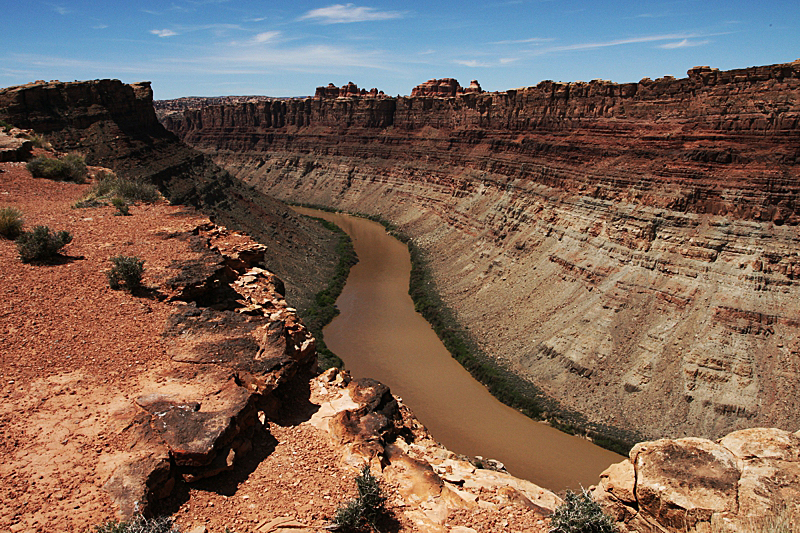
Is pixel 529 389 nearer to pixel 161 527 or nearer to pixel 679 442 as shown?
pixel 679 442

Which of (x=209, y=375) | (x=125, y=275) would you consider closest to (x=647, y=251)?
(x=209, y=375)

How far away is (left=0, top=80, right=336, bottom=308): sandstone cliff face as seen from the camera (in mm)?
36125

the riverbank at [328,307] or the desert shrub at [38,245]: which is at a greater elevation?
the desert shrub at [38,245]

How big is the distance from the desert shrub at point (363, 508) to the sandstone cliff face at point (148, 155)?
2694cm

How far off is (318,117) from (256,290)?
73191mm

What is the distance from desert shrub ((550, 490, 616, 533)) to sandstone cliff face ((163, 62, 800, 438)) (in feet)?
49.0

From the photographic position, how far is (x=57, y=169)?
813 inches

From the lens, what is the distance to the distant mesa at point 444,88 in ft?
265

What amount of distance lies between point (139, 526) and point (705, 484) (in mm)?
7576

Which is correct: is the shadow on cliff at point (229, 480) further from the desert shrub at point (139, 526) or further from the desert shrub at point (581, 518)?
the desert shrub at point (581, 518)

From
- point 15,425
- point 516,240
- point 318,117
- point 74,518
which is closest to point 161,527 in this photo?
point 74,518

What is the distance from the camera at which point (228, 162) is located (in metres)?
89.4

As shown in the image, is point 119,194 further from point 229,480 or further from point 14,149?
point 229,480

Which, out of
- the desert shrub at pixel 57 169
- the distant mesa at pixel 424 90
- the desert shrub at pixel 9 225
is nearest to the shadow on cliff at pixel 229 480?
the desert shrub at pixel 9 225
